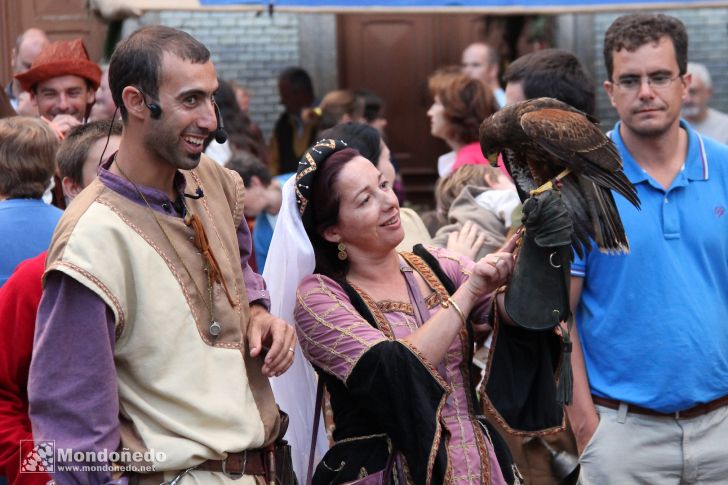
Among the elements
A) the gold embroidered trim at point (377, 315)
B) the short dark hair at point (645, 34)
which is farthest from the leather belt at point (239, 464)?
the short dark hair at point (645, 34)

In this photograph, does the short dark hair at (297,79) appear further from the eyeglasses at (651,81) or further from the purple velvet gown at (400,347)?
the purple velvet gown at (400,347)

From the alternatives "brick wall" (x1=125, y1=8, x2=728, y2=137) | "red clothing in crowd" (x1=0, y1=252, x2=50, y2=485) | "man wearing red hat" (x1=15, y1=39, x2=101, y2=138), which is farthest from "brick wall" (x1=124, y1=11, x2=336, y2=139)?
"red clothing in crowd" (x1=0, y1=252, x2=50, y2=485)

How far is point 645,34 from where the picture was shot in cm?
417

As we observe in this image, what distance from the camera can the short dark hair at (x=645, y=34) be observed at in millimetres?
4168

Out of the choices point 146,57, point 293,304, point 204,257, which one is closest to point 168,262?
point 204,257

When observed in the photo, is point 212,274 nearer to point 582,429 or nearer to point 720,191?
point 582,429

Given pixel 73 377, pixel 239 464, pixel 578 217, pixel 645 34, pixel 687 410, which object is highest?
pixel 645 34

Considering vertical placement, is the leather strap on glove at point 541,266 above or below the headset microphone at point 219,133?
below

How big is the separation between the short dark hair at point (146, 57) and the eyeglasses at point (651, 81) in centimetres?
184

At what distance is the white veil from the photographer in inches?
137

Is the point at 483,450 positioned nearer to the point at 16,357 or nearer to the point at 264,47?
the point at 16,357

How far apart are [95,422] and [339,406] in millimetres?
943

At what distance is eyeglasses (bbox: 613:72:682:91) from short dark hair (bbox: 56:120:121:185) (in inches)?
73.8

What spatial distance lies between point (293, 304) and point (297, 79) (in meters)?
6.63
